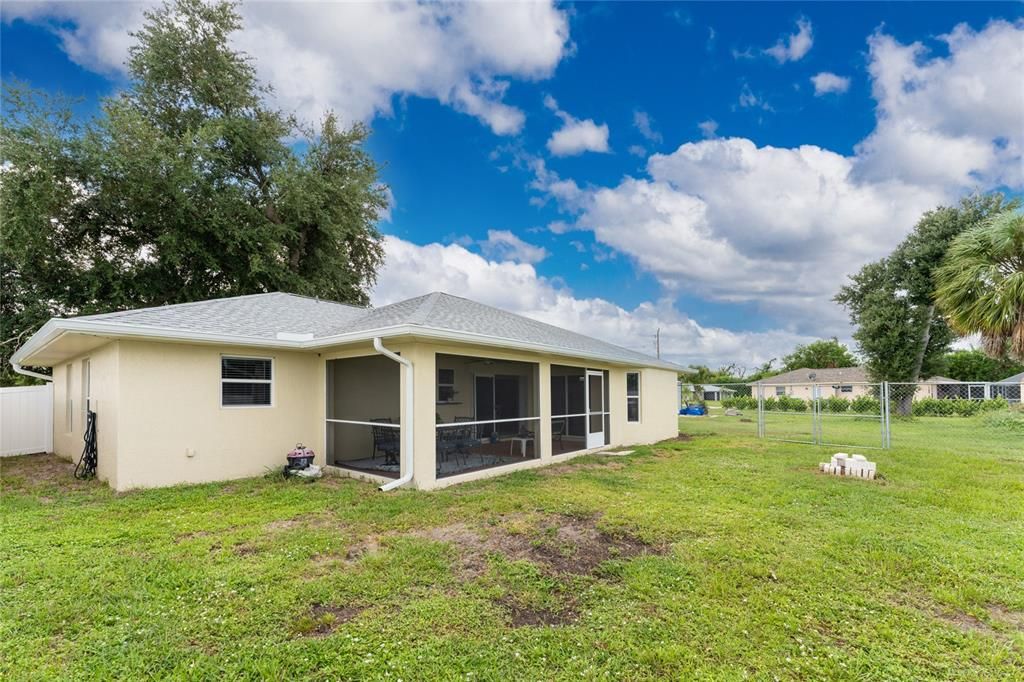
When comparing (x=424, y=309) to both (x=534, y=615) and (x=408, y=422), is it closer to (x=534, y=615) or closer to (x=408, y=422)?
(x=408, y=422)

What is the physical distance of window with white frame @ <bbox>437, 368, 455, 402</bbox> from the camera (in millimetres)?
11742

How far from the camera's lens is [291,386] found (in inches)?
339

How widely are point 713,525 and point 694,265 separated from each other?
15998 millimetres

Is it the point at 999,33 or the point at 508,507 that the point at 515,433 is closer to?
the point at 508,507

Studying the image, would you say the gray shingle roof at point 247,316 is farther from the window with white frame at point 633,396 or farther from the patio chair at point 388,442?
the window with white frame at point 633,396

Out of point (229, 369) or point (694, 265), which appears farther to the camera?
point (694, 265)

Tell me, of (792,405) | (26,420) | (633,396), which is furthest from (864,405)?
(26,420)

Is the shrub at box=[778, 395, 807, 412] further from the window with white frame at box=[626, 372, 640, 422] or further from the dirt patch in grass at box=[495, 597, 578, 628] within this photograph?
the dirt patch in grass at box=[495, 597, 578, 628]

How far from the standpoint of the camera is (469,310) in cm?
1018

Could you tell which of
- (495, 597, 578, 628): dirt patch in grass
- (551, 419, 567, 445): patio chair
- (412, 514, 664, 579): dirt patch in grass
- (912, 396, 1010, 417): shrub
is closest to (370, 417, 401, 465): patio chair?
(412, 514, 664, 579): dirt patch in grass

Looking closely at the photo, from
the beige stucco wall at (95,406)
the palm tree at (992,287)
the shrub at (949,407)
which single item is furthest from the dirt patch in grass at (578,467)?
the shrub at (949,407)

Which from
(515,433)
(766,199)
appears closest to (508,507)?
(515,433)

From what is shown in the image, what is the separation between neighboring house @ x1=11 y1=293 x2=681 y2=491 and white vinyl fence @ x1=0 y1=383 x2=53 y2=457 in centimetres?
50

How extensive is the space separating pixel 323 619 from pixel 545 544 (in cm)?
228
